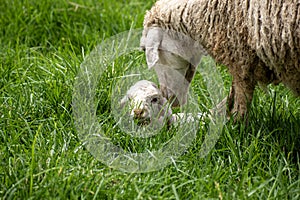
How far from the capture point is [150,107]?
144 inches

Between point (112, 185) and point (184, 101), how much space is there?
41.2 inches

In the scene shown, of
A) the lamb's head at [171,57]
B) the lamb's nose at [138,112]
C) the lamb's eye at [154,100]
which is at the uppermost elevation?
the lamb's head at [171,57]

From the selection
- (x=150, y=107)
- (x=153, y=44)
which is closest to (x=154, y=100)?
(x=150, y=107)

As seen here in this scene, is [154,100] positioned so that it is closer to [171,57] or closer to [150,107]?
[150,107]

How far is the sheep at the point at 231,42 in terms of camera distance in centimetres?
319

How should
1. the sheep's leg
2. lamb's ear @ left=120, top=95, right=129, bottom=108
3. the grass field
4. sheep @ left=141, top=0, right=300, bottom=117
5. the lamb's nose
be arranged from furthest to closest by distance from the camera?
lamb's ear @ left=120, top=95, right=129, bottom=108 < the lamb's nose < the sheep's leg < sheep @ left=141, top=0, right=300, bottom=117 < the grass field

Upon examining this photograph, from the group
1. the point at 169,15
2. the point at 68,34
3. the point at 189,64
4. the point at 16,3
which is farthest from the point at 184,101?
the point at 16,3

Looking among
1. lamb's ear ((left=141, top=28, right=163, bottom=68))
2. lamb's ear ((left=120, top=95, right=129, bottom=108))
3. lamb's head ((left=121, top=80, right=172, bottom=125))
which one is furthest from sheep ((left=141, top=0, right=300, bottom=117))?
lamb's ear ((left=120, top=95, right=129, bottom=108))

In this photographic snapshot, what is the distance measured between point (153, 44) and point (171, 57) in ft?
0.45

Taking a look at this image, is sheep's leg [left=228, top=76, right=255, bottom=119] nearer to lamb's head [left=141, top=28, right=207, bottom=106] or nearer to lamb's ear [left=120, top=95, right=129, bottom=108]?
lamb's head [left=141, top=28, right=207, bottom=106]

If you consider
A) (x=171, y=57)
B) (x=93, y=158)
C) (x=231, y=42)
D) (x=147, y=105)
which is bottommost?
(x=93, y=158)

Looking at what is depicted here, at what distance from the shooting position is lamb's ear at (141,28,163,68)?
12.0ft

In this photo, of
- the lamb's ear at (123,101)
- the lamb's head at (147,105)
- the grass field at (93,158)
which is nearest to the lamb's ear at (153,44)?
the lamb's head at (147,105)

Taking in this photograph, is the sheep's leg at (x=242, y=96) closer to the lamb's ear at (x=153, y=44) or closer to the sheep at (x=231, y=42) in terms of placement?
the sheep at (x=231, y=42)
